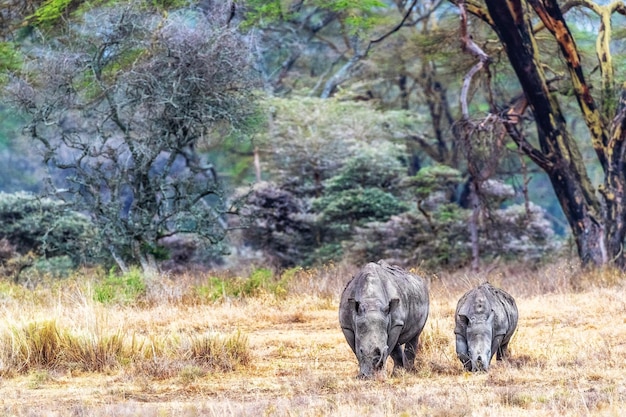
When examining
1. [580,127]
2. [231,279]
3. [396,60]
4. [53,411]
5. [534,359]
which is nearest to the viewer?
[53,411]

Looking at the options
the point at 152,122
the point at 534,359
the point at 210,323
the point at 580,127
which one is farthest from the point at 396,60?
the point at 534,359

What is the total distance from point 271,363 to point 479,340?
2.60 metres

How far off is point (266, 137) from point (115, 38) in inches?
397

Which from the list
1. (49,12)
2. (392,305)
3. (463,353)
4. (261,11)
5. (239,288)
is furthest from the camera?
(261,11)

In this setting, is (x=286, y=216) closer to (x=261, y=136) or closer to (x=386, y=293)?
(x=261, y=136)

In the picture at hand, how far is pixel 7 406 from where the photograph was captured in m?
8.33

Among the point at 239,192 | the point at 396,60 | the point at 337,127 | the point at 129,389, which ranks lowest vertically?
the point at 129,389

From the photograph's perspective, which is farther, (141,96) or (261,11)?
(261,11)

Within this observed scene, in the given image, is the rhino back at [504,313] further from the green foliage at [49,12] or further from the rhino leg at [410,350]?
the green foliage at [49,12]

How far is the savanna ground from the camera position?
784 centimetres

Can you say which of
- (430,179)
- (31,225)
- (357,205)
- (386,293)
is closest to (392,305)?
(386,293)

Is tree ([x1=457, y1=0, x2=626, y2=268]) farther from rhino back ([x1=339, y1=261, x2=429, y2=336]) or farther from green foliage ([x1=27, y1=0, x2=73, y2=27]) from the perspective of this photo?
rhino back ([x1=339, y1=261, x2=429, y2=336])

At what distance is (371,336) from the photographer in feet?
29.1

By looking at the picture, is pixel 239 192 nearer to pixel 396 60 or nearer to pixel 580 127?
pixel 396 60
